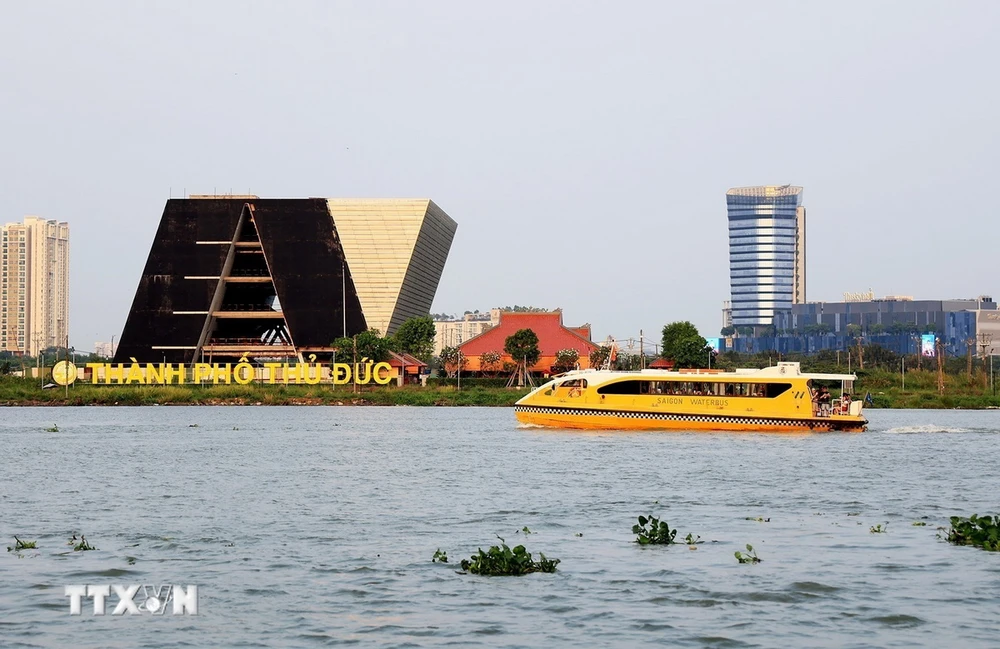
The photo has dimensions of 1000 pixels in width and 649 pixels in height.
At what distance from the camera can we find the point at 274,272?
143500 millimetres

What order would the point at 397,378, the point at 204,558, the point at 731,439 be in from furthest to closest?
the point at 397,378, the point at 731,439, the point at 204,558

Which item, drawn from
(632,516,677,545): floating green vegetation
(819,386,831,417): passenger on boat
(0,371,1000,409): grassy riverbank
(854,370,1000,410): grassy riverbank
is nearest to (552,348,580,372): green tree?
(0,371,1000,409): grassy riverbank

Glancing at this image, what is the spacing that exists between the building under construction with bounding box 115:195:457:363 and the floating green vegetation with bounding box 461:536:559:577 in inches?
4781

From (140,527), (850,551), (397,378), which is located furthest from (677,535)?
(397,378)

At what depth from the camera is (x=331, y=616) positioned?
1847cm

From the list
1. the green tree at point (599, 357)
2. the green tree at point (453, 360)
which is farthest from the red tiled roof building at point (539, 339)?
the green tree at point (599, 357)

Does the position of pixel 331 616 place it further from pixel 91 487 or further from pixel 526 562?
pixel 91 487

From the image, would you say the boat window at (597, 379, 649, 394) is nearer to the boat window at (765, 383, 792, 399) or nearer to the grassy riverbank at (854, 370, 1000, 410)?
the boat window at (765, 383, 792, 399)

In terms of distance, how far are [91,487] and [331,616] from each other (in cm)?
2070

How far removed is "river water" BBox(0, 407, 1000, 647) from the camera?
17812 mm

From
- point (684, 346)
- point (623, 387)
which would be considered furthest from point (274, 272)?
point (623, 387)

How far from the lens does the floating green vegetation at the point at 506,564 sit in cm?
2152

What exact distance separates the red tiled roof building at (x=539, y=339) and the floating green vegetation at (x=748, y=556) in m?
137

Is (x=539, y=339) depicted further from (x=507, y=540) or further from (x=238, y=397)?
(x=507, y=540)
